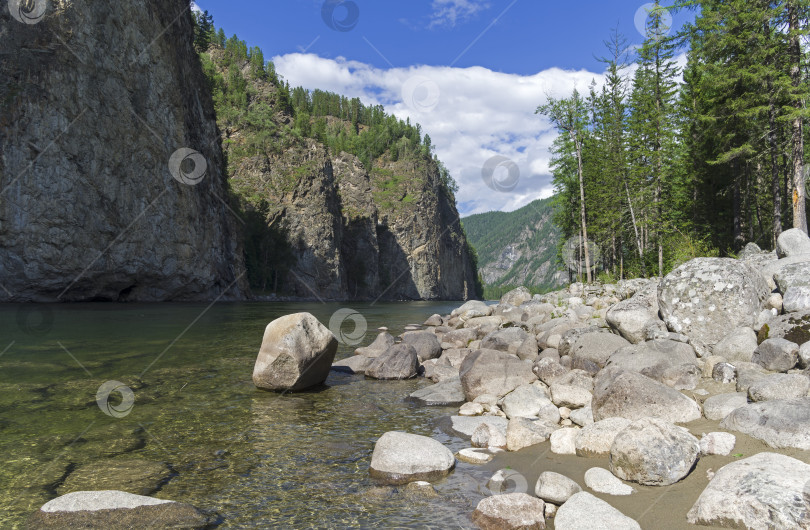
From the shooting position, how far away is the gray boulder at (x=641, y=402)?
666cm

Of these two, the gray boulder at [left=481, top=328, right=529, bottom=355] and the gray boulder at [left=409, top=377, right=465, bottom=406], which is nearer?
the gray boulder at [left=409, top=377, right=465, bottom=406]

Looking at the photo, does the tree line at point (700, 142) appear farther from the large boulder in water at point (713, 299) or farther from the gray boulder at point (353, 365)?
the gray boulder at point (353, 365)

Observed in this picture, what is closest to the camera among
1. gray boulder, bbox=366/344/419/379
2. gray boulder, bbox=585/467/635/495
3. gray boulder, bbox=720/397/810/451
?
gray boulder, bbox=585/467/635/495

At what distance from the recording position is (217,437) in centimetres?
711

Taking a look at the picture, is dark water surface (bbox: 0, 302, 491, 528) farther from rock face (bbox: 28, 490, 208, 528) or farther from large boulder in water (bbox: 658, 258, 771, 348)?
large boulder in water (bbox: 658, 258, 771, 348)

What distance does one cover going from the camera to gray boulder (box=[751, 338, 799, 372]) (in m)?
7.62

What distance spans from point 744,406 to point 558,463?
2.44m

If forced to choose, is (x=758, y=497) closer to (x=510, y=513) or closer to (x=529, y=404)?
(x=510, y=513)

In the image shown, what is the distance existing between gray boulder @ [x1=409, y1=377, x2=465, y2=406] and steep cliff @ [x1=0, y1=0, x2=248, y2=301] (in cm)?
3982

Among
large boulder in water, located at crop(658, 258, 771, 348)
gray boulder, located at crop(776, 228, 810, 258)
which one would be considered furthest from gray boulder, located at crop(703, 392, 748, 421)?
gray boulder, located at crop(776, 228, 810, 258)

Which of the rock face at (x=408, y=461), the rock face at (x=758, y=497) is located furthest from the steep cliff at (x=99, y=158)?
the rock face at (x=758, y=497)

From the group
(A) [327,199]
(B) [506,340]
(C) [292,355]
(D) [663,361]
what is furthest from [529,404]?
(A) [327,199]

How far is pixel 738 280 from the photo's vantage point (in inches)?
388

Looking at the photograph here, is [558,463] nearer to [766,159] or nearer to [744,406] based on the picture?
[744,406]
